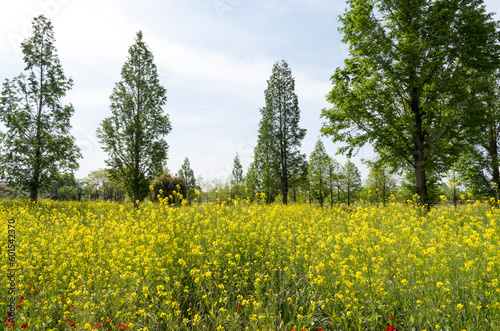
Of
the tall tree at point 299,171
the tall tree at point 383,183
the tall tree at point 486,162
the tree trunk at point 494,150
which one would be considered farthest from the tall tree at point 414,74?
the tall tree at point 383,183

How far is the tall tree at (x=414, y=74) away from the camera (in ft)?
34.6

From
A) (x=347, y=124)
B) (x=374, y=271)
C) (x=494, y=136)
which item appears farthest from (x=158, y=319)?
(x=494, y=136)

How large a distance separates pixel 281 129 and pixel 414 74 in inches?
511

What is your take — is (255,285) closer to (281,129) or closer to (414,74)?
(414,74)

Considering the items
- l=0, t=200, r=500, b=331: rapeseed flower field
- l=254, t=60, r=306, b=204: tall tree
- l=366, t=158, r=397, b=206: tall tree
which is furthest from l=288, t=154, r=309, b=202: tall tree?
l=0, t=200, r=500, b=331: rapeseed flower field

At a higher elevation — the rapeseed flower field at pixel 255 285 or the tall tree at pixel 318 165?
the tall tree at pixel 318 165

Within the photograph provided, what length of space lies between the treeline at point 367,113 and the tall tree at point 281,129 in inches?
3.5

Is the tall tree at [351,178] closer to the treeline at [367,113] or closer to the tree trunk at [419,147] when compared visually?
the treeline at [367,113]

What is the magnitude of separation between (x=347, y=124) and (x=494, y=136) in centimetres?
1234

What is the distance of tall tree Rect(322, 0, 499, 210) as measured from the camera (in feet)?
34.6

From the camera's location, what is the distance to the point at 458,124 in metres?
10.5

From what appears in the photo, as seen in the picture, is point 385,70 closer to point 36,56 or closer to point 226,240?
point 226,240

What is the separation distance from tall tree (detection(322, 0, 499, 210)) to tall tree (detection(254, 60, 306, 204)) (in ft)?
35.4

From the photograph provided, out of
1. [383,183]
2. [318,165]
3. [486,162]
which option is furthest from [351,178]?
[486,162]
